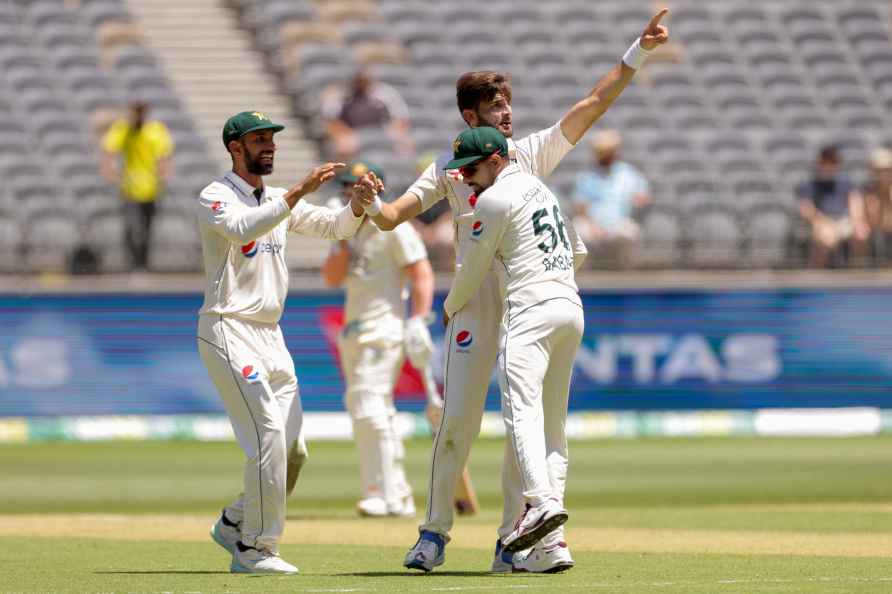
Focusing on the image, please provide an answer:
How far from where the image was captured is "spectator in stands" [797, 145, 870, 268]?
2061cm

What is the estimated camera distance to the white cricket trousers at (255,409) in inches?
351

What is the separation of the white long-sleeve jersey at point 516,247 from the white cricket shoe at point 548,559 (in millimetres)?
1159

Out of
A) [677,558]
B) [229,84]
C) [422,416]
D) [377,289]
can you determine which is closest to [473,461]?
[422,416]

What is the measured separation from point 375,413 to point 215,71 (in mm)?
14279

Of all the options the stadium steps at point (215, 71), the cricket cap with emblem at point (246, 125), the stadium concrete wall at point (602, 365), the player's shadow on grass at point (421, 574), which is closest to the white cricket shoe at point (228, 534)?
the player's shadow on grass at point (421, 574)

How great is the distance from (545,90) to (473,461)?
8.92m

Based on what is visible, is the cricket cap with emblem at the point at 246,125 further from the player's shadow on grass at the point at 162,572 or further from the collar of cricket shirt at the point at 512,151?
the player's shadow on grass at the point at 162,572

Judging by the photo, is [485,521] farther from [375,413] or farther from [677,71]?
[677,71]

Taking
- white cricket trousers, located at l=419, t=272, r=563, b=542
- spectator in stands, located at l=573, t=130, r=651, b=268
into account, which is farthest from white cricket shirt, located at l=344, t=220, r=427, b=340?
spectator in stands, located at l=573, t=130, r=651, b=268

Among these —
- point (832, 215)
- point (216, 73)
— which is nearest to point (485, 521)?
point (832, 215)

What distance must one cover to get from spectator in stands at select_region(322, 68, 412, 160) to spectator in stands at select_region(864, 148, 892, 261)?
5.81m

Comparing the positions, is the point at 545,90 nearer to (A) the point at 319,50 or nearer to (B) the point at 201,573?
(A) the point at 319,50

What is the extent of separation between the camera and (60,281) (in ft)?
64.7

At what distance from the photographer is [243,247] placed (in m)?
9.14
